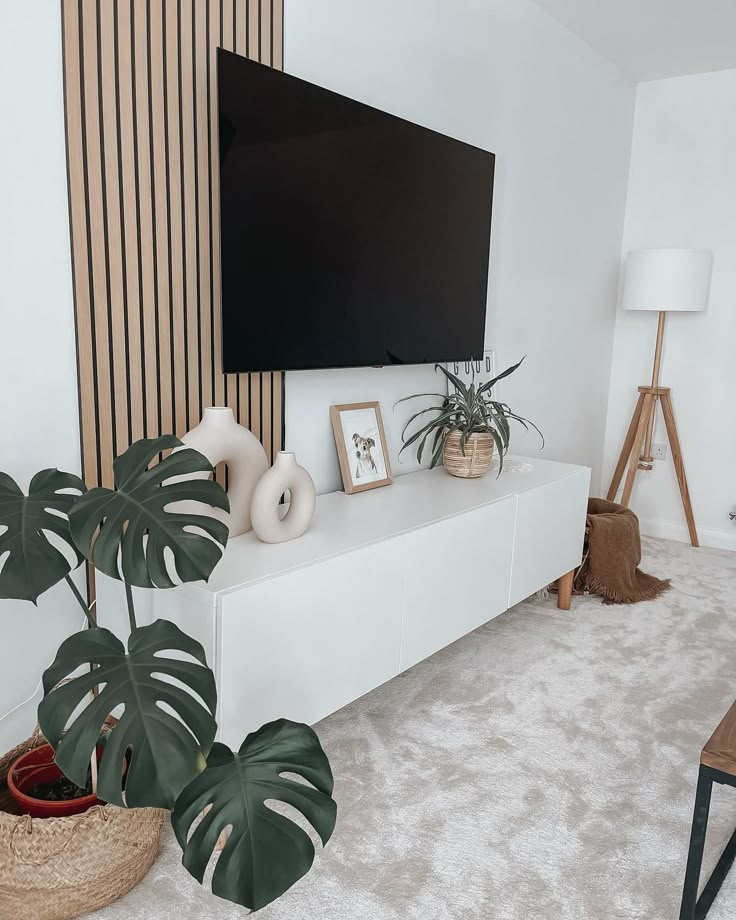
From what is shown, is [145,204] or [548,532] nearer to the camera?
[145,204]

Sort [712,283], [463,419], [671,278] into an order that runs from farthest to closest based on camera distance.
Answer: [712,283]
[671,278]
[463,419]

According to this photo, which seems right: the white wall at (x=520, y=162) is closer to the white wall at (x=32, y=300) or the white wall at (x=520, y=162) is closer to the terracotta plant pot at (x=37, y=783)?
the white wall at (x=32, y=300)

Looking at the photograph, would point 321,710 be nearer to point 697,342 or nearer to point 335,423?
point 335,423

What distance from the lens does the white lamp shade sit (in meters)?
3.75

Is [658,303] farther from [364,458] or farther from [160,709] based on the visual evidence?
[160,709]

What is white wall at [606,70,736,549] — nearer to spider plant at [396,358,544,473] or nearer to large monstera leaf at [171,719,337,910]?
spider plant at [396,358,544,473]

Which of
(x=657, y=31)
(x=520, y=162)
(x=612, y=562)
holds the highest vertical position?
(x=657, y=31)

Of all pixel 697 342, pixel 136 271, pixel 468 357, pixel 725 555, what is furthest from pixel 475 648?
pixel 697 342

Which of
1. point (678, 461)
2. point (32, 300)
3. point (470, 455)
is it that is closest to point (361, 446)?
point (470, 455)

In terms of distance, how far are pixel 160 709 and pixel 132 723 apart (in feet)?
0.14

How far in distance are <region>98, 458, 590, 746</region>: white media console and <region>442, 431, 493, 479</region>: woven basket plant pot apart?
48mm

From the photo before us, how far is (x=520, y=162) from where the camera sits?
3264 mm

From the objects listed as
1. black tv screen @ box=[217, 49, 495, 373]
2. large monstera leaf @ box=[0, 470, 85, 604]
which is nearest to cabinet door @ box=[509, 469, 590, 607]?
black tv screen @ box=[217, 49, 495, 373]

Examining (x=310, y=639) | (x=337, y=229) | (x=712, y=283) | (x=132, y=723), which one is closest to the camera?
(x=132, y=723)
